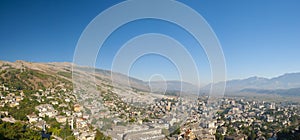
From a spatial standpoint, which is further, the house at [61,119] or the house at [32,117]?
the house at [61,119]

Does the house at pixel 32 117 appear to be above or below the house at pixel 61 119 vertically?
above

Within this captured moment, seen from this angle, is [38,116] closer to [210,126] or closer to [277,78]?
[210,126]

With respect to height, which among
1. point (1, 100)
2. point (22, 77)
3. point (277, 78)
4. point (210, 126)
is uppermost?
point (277, 78)

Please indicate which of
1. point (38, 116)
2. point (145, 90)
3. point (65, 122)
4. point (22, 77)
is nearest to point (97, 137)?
point (65, 122)

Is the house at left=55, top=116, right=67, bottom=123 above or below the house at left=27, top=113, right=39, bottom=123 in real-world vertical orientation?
below

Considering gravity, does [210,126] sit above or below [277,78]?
below

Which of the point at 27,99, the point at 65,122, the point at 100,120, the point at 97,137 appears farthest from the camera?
the point at 27,99

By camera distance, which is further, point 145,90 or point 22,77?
point 145,90

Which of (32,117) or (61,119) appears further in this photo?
(61,119)

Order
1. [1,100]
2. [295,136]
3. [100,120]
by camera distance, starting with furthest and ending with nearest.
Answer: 1. [1,100]
2. [100,120]
3. [295,136]

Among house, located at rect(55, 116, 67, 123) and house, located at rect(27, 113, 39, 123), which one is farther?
house, located at rect(55, 116, 67, 123)
